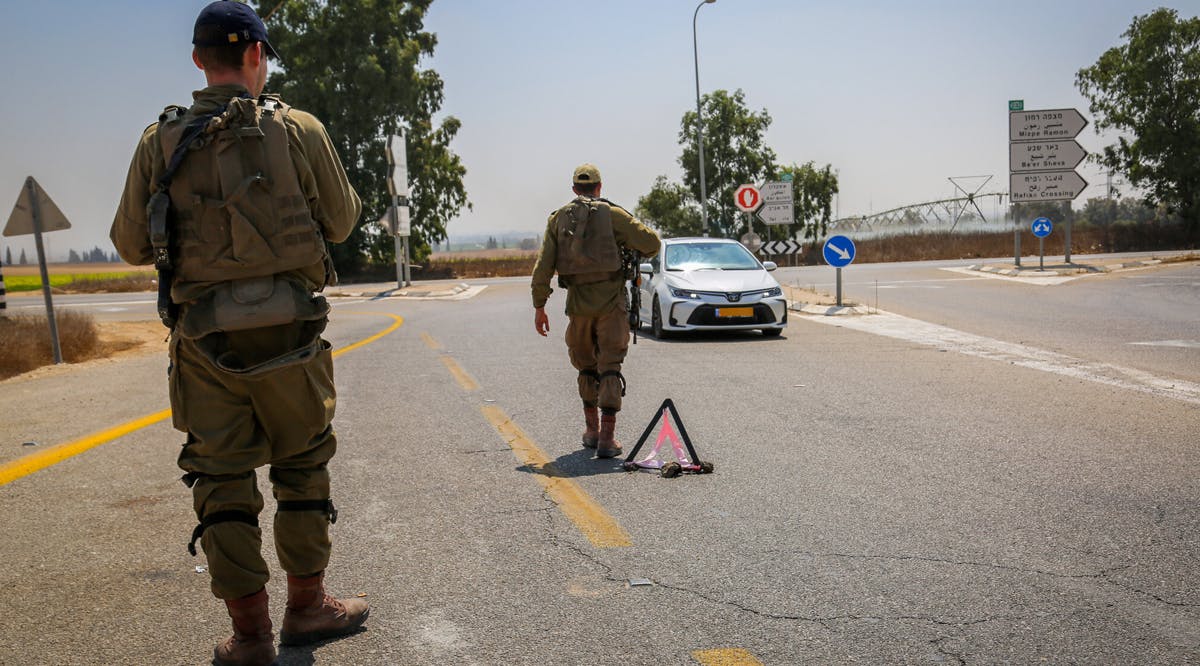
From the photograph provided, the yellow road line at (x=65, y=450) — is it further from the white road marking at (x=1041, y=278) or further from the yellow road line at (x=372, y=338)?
the white road marking at (x=1041, y=278)

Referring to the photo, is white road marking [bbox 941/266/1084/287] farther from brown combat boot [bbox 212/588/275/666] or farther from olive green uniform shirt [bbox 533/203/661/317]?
brown combat boot [bbox 212/588/275/666]

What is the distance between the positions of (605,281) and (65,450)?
3995mm

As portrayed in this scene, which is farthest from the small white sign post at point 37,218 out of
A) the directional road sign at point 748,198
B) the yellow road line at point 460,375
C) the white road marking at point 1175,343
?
the directional road sign at point 748,198

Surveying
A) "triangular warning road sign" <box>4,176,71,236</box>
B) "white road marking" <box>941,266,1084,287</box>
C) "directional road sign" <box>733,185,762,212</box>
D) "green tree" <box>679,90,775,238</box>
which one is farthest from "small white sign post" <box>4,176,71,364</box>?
"green tree" <box>679,90,775,238</box>

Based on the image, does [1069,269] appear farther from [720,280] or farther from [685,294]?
[685,294]

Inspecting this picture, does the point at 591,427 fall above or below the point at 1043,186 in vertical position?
below

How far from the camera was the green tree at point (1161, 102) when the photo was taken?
6075 centimetres

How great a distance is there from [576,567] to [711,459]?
239 centimetres

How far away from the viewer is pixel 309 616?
3.61m

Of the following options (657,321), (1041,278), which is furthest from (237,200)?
(1041,278)

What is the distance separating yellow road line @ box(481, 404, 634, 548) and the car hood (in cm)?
826

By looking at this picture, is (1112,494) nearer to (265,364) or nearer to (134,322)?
(265,364)

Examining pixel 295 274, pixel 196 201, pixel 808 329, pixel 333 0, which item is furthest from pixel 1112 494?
pixel 333 0

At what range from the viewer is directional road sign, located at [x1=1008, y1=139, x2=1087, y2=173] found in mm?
32688
